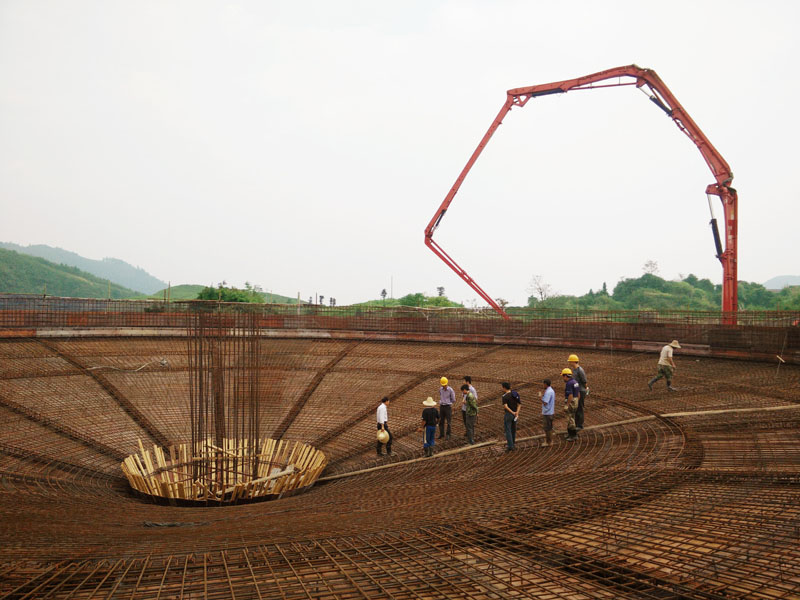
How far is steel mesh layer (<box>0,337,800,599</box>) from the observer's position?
8.62 ft

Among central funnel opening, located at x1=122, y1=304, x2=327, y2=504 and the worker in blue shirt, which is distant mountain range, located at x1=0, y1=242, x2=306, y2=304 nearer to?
central funnel opening, located at x1=122, y1=304, x2=327, y2=504

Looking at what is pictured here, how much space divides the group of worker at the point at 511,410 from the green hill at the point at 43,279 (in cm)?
6351

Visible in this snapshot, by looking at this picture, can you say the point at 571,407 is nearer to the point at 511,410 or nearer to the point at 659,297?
the point at 511,410

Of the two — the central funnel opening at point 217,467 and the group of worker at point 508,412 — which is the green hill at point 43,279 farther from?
the group of worker at point 508,412

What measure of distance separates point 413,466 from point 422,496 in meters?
2.18

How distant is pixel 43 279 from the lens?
69250 millimetres

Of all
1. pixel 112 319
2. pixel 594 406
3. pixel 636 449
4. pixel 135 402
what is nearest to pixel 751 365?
pixel 594 406

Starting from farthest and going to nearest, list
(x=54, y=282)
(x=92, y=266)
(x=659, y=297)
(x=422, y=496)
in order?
(x=92, y=266) < (x=54, y=282) < (x=659, y=297) < (x=422, y=496)

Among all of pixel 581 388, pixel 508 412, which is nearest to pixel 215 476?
pixel 508 412

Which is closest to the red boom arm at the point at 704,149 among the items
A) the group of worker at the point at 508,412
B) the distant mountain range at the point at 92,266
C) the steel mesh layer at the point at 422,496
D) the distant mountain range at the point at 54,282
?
the steel mesh layer at the point at 422,496

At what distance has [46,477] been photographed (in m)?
6.39

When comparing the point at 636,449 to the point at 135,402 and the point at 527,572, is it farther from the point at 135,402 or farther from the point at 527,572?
the point at 135,402

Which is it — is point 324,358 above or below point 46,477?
above

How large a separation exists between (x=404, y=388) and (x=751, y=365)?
6.66 m
